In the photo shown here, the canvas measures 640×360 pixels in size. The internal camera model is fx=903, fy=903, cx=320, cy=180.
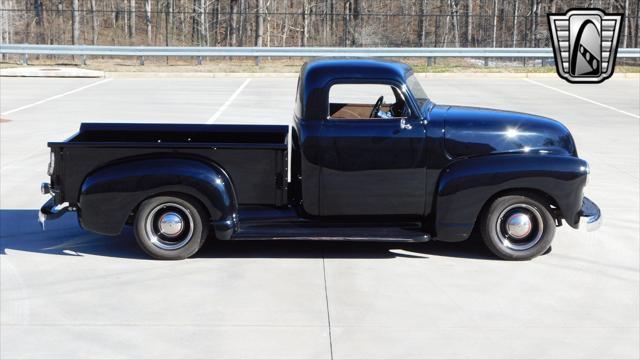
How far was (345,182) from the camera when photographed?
8047mm

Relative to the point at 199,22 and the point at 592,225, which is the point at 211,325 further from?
the point at 199,22

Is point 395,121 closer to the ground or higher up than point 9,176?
higher up

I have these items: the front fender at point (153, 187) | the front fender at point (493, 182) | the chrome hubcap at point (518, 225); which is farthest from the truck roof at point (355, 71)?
the chrome hubcap at point (518, 225)

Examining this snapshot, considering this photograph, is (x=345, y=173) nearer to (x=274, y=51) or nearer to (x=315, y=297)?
(x=315, y=297)

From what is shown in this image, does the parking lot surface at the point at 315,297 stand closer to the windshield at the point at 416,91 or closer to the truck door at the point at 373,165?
the truck door at the point at 373,165

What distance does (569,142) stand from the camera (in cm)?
832

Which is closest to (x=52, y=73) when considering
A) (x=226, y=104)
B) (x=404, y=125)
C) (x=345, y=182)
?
(x=226, y=104)

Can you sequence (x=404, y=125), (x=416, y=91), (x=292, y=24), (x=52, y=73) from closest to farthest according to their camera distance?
(x=404, y=125), (x=416, y=91), (x=52, y=73), (x=292, y=24)

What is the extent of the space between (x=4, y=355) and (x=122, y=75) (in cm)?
2101

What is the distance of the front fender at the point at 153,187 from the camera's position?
7.80 m

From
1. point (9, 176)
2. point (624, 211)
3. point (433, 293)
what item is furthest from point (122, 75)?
point (433, 293)

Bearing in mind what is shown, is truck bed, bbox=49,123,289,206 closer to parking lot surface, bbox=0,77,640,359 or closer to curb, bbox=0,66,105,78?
parking lot surface, bbox=0,77,640,359

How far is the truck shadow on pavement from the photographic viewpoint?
27.5 ft

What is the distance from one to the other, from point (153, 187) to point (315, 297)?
1778 millimetres
